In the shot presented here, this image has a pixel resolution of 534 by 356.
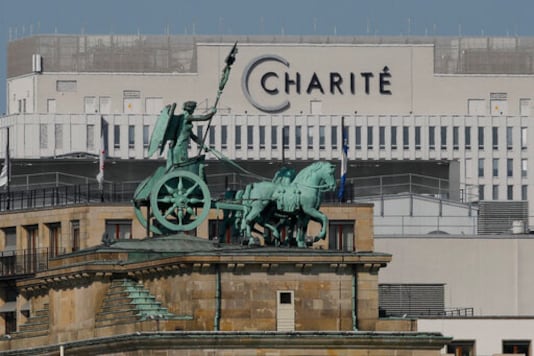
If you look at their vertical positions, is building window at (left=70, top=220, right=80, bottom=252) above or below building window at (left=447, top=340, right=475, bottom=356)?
above

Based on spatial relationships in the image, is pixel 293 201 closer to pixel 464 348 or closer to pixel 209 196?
pixel 209 196

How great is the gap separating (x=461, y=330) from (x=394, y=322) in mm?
45308

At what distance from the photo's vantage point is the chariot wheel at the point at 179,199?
6107 inches

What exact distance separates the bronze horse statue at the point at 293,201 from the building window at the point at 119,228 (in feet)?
128

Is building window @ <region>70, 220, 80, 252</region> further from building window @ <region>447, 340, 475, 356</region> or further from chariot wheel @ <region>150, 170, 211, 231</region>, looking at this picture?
chariot wheel @ <region>150, 170, 211, 231</region>

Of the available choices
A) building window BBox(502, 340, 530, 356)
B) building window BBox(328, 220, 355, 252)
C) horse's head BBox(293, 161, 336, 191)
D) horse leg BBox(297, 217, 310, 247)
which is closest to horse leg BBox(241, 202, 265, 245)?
horse leg BBox(297, 217, 310, 247)

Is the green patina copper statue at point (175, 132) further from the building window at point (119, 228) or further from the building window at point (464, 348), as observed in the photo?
the building window at point (464, 348)

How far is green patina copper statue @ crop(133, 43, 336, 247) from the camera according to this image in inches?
6063

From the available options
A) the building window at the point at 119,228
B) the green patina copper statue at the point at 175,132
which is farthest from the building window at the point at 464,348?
the green patina copper statue at the point at 175,132

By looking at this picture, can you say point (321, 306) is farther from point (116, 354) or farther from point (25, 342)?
point (25, 342)

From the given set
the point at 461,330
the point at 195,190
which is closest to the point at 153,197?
the point at 195,190

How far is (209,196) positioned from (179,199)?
1.69m

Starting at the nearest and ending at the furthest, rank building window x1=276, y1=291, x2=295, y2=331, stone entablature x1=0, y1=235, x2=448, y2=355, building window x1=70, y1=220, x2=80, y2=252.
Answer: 1. stone entablature x1=0, y1=235, x2=448, y2=355
2. building window x1=276, y1=291, x2=295, y2=331
3. building window x1=70, y1=220, x2=80, y2=252

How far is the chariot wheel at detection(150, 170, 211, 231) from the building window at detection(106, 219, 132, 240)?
38327 mm
